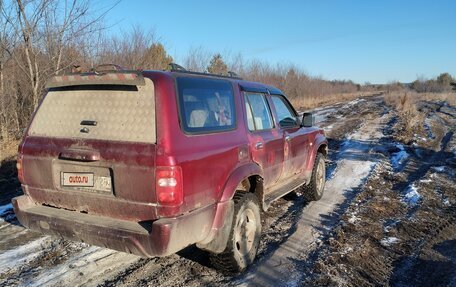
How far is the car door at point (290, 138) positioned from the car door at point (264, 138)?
0.19 meters

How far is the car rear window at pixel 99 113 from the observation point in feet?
10.7

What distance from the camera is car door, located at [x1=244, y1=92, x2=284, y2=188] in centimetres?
441

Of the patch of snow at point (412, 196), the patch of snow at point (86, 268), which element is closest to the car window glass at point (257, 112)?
the patch of snow at point (86, 268)

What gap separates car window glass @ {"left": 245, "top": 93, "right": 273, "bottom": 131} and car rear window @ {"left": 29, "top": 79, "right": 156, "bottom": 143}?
56.6 inches

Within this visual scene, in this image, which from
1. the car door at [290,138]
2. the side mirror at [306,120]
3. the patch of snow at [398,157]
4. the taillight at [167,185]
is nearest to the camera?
the taillight at [167,185]

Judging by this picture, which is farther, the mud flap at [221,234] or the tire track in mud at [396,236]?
the tire track in mud at [396,236]

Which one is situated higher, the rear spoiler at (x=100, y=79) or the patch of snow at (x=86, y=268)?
the rear spoiler at (x=100, y=79)

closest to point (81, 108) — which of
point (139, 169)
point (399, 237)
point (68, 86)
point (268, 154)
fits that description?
point (68, 86)

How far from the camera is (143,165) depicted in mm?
3125

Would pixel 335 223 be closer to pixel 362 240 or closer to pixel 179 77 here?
pixel 362 240

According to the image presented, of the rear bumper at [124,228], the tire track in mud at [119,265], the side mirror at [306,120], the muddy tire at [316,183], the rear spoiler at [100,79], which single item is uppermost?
the rear spoiler at [100,79]

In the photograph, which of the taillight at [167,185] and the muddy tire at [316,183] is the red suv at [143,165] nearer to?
the taillight at [167,185]

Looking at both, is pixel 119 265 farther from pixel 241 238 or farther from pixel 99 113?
pixel 99 113

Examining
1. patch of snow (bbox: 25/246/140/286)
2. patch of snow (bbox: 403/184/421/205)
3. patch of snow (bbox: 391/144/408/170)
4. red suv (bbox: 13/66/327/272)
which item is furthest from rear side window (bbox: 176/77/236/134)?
patch of snow (bbox: 391/144/408/170)
